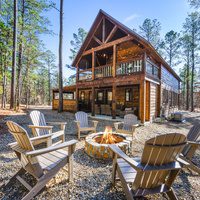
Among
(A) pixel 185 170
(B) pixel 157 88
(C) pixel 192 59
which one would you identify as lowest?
(A) pixel 185 170

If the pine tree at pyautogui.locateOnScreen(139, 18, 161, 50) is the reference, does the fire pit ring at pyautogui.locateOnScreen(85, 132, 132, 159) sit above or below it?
below

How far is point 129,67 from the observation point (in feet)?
26.2

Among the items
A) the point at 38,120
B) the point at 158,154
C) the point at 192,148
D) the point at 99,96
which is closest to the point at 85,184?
the point at 158,154

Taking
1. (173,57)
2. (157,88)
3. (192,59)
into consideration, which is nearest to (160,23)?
(173,57)

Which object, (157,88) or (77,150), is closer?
(77,150)

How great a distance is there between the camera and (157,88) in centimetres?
990

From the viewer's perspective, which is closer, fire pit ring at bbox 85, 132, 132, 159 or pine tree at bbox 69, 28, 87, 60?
fire pit ring at bbox 85, 132, 132, 159

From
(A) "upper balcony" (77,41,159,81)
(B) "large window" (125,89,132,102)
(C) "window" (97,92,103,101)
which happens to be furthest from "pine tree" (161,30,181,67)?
(C) "window" (97,92,103,101)

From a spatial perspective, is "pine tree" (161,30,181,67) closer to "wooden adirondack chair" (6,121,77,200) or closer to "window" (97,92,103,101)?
"window" (97,92,103,101)

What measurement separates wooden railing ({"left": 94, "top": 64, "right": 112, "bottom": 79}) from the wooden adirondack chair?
23.6ft

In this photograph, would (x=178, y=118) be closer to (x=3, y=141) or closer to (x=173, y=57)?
(x=3, y=141)

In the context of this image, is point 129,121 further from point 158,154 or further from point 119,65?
point 119,65

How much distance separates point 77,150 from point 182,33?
20.9m

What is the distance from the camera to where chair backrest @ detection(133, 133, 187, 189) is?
157 centimetres
